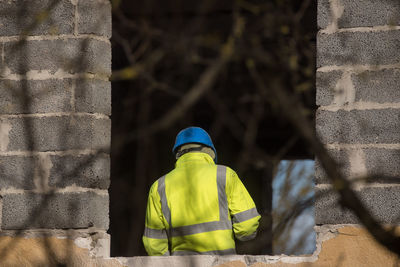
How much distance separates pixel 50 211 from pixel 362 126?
165cm

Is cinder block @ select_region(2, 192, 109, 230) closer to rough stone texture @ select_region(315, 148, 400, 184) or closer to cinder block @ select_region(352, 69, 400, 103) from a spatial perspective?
rough stone texture @ select_region(315, 148, 400, 184)

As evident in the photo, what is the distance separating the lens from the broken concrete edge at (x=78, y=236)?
3.87 m

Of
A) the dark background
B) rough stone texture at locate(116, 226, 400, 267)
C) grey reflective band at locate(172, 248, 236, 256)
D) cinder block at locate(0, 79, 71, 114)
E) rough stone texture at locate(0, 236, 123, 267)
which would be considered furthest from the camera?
the dark background

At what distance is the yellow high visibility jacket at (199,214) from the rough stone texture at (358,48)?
970 millimetres

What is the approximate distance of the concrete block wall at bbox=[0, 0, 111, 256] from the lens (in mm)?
3900

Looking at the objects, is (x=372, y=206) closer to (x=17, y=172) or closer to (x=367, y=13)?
(x=367, y=13)

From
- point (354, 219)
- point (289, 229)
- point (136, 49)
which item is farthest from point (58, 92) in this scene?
point (289, 229)

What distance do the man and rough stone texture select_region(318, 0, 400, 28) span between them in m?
1.13

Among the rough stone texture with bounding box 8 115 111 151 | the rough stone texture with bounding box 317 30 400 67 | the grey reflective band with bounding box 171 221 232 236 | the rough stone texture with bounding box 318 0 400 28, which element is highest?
the rough stone texture with bounding box 318 0 400 28

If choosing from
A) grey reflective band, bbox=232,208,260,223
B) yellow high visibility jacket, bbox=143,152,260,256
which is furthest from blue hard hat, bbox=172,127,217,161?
grey reflective band, bbox=232,208,260,223

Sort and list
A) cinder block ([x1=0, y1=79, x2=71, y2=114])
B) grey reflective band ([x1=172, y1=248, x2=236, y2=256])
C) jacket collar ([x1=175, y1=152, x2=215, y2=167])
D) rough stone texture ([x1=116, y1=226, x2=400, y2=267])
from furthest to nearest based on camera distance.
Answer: jacket collar ([x1=175, y1=152, x2=215, y2=167])
grey reflective band ([x1=172, y1=248, x2=236, y2=256])
cinder block ([x1=0, y1=79, x2=71, y2=114])
rough stone texture ([x1=116, y1=226, x2=400, y2=267])

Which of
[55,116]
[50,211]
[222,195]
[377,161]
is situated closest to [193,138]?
[222,195]

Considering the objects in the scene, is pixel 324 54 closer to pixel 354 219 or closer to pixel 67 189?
pixel 354 219

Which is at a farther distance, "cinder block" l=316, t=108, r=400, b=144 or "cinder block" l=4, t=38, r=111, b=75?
"cinder block" l=4, t=38, r=111, b=75
